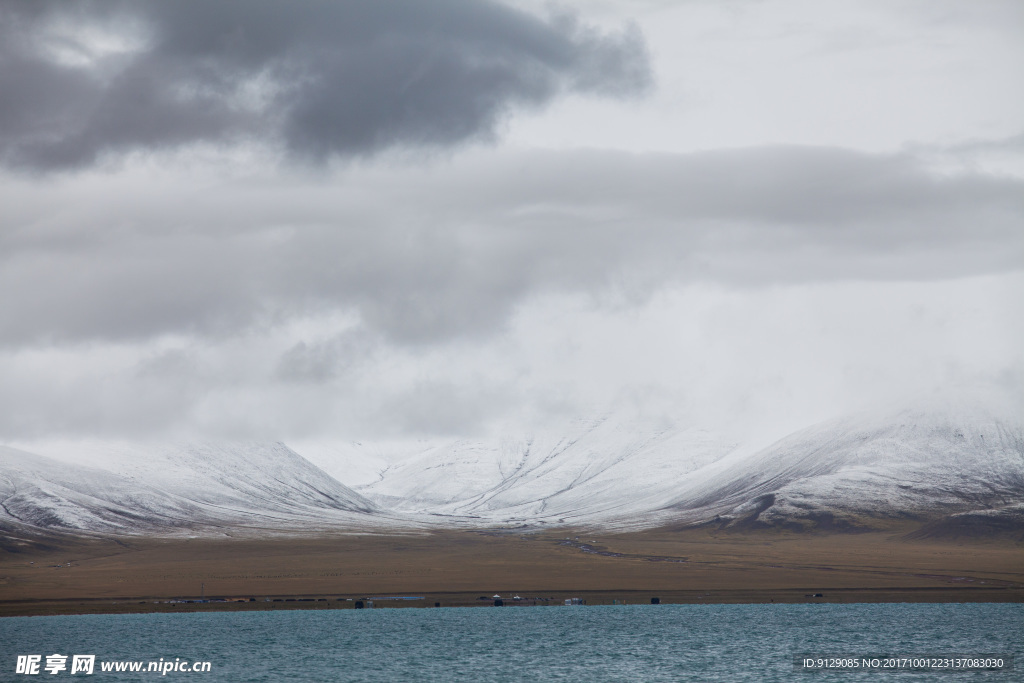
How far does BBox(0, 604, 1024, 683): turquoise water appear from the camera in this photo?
119188 millimetres

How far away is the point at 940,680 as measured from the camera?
10688cm

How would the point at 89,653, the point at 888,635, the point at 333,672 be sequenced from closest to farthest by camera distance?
the point at 333,672 → the point at 89,653 → the point at 888,635

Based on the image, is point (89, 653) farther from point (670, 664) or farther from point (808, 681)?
point (808, 681)

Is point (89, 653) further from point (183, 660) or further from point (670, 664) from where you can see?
point (670, 664)

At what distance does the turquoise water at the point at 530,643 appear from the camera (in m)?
119

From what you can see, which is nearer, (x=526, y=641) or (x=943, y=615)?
(x=526, y=641)

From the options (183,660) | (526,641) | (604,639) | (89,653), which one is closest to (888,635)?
(604,639)

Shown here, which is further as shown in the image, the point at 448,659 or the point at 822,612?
the point at 822,612

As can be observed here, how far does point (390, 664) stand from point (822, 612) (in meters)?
96.2

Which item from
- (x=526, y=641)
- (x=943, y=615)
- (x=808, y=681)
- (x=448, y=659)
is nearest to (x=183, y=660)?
(x=448, y=659)

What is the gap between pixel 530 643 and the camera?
153 metres

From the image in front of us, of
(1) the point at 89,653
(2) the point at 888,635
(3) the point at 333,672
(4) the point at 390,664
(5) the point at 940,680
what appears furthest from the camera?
(2) the point at 888,635

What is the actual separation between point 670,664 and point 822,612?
3202 inches

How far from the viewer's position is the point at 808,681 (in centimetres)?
10944
